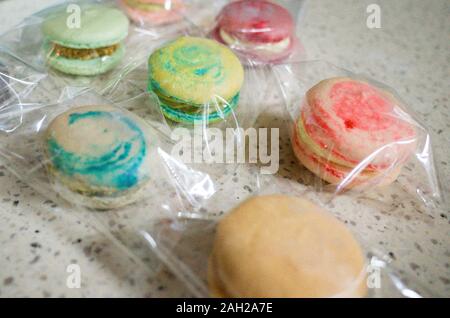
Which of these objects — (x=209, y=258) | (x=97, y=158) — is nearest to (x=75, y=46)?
(x=97, y=158)

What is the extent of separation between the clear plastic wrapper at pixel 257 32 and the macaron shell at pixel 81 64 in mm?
313

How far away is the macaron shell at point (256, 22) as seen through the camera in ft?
3.68

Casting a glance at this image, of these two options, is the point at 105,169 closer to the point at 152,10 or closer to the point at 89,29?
the point at 89,29

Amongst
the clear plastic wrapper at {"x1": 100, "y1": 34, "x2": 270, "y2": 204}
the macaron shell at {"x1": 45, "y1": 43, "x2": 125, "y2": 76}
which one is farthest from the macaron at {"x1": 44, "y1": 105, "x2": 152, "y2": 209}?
the macaron shell at {"x1": 45, "y1": 43, "x2": 125, "y2": 76}

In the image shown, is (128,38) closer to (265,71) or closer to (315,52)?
(265,71)

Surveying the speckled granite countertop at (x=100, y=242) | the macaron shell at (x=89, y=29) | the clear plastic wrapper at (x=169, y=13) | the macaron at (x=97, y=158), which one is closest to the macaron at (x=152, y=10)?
the clear plastic wrapper at (x=169, y=13)

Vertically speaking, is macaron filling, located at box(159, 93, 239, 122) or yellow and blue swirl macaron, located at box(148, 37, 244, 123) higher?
yellow and blue swirl macaron, located at box(148, 37, 244, 123)

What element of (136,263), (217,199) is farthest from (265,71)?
(136,263)

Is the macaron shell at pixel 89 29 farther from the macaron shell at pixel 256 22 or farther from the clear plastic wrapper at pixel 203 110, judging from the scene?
the macaron shell at pixel 256 22

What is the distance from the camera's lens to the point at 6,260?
2.23 ft

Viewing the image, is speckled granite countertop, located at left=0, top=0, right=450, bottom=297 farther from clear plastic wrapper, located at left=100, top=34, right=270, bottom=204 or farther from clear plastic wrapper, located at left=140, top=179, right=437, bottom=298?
clear plastic wrapper, located at left=100, top=34, right=270, bottom=204

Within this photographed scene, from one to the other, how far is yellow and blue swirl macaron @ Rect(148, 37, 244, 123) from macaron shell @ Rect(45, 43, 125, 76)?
0.51ft

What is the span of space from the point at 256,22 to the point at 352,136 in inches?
19.2

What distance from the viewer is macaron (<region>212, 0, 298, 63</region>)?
44.2 inches
